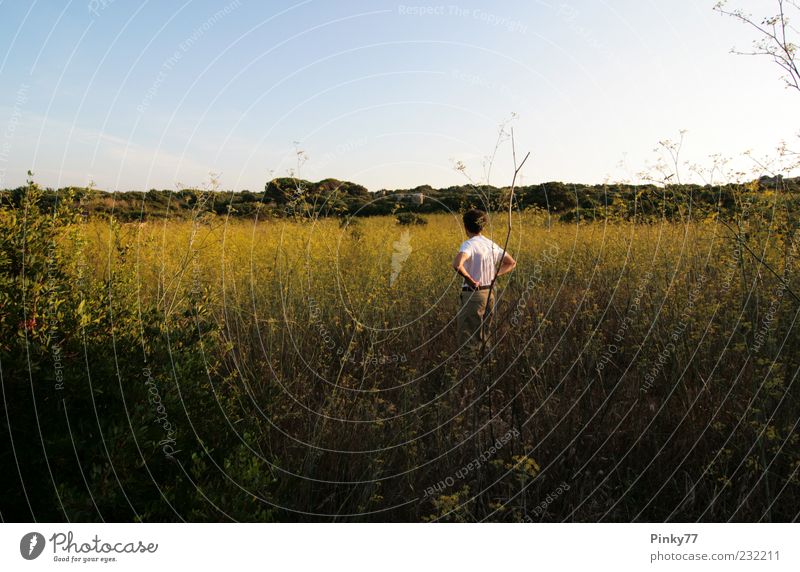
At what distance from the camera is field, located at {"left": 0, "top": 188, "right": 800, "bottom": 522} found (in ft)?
7.19

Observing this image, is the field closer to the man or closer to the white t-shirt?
the man

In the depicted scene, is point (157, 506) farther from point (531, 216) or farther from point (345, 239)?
point (531, 216)

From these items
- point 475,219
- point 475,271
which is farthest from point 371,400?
point 475,219

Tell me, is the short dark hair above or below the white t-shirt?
above

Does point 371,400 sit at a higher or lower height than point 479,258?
lower

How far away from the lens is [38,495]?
2.04 m

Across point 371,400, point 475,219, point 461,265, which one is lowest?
point 371,400

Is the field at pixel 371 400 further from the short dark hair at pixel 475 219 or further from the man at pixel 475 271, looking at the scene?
the short dark hair at pixel 475 219

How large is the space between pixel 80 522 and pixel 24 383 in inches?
27.4

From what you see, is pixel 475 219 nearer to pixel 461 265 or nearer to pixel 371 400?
pixel 461 265

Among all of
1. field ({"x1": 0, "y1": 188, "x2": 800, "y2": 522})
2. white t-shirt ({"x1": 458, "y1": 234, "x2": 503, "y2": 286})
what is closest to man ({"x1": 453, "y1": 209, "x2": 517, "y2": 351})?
white t-shirt ({"x1": 458, "y1": 234, "x2": 503, "y2": 286})

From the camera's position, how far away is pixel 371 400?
4.09 m

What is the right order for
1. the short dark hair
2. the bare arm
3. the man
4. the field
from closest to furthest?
the field
the bare arm
the man
the short dark hair

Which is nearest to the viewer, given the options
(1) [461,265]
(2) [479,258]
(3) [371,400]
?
(3) [371,400]
